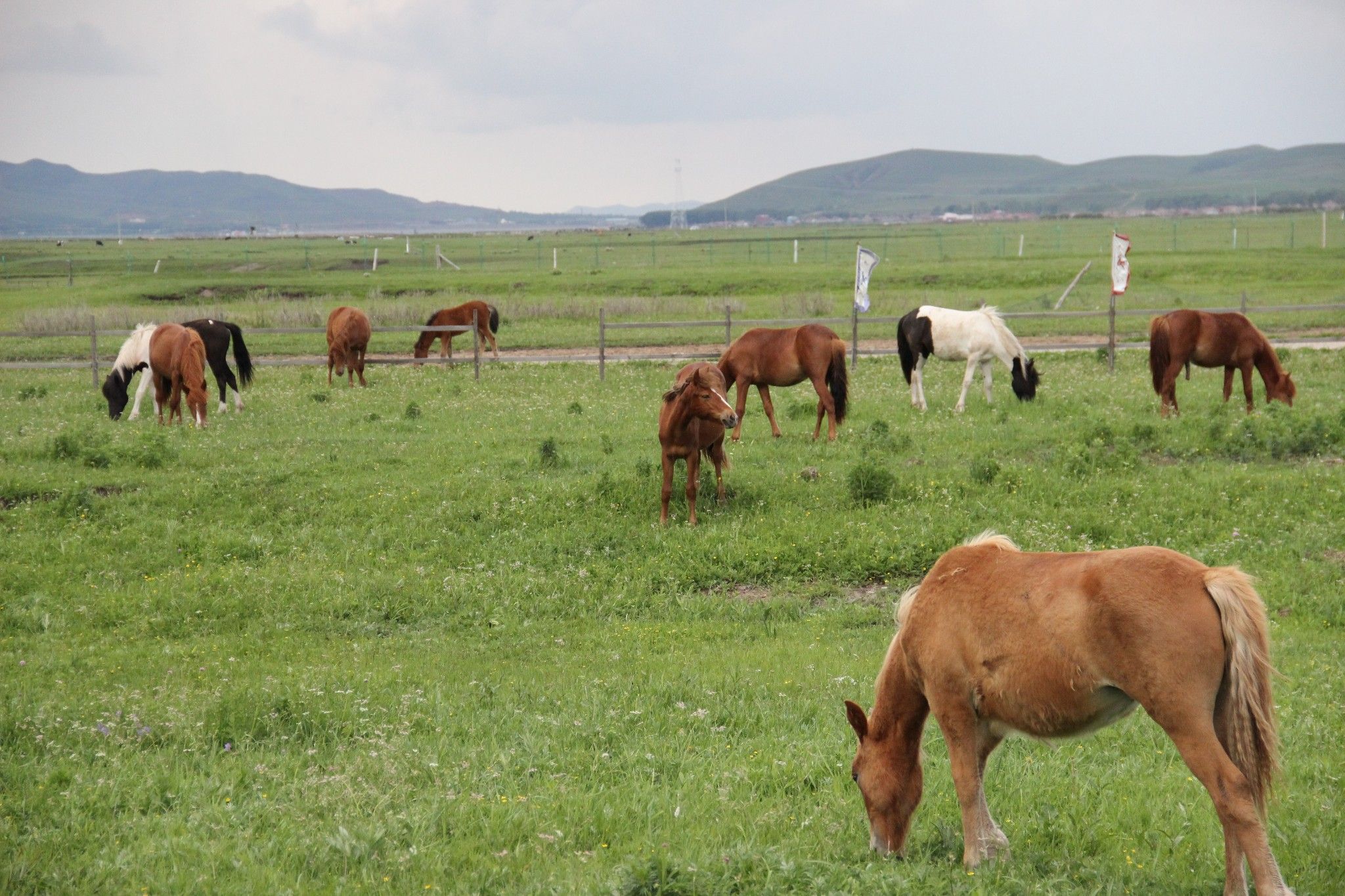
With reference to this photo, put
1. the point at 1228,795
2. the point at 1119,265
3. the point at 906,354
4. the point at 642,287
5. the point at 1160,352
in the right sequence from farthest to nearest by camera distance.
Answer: the point at 642,287
the point at 1119,265
the point at 906,354
the point at 1160,352
the point at 1228,795

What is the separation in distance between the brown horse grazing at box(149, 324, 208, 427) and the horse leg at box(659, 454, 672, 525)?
30.8 ft

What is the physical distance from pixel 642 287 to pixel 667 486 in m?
38.4

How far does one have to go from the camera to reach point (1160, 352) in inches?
701

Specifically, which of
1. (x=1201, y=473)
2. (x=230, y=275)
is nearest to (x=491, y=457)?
(x=1201, y=473)

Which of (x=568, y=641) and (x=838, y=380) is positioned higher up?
(x=838, y=380)

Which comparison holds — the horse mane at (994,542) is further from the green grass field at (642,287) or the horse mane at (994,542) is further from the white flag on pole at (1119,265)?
the green grass field at (642,287)

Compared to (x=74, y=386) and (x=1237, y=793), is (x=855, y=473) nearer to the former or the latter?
(x=1237, y=793)

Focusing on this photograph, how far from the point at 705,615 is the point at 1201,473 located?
678 centimetres

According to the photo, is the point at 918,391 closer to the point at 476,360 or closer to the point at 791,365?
the point at 791,365

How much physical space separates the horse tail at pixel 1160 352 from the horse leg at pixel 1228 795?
564 inches

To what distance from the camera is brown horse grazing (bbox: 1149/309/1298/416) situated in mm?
17672

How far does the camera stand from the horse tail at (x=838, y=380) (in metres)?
16.4

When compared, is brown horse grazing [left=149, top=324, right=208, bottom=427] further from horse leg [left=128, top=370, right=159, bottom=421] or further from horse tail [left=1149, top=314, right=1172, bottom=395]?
horse tail [left=1149, top=314, right=1172, bottom=395]

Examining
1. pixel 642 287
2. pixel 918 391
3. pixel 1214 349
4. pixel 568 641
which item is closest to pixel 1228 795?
pixel 568 641
